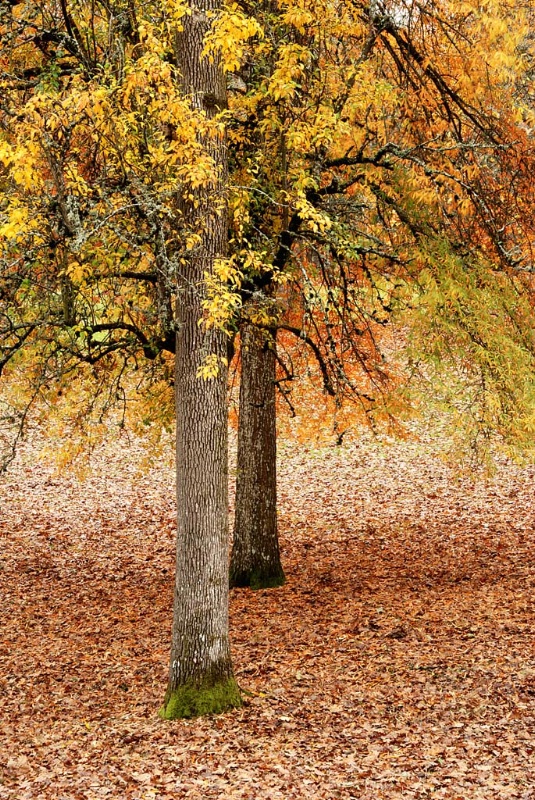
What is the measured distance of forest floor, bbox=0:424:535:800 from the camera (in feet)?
21.3

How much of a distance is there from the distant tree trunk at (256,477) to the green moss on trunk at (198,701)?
167 inches

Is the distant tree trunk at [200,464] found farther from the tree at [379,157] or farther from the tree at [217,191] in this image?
A: the tree at [379,157]

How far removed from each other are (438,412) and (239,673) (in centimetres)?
1811

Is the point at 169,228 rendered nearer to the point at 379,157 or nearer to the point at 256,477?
the point at 379,157

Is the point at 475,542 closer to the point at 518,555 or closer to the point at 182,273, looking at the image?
the point at 518,555

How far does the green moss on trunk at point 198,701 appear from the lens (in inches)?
294

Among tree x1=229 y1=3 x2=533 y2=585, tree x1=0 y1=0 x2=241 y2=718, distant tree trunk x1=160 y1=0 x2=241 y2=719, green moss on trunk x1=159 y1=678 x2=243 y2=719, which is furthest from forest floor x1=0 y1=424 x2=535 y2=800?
tree x1=229 y1=3 x2=533 y2=585

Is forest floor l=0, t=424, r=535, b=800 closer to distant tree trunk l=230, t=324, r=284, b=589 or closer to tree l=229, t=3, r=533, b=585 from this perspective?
distant tree trunk l=230, t=324, r=284, b=589

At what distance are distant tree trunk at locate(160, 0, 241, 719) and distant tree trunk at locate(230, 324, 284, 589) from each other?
3.88 metres

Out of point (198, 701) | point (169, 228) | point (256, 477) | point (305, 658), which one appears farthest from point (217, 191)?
point (256, 477)

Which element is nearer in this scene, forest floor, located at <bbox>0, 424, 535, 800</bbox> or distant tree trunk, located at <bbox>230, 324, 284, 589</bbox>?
forest floor, located at <bbox>0, 424, 535, 800</bbox>

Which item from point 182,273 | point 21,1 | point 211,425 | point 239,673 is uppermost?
point 21,1

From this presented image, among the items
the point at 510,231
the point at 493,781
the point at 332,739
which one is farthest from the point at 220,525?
the point at 510,231

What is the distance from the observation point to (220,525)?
294 inches
